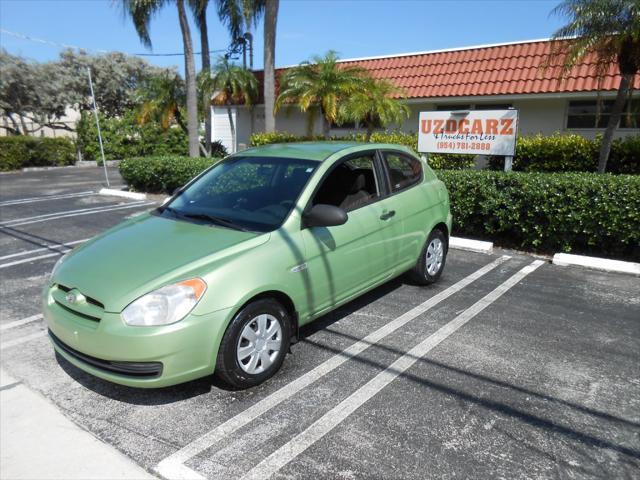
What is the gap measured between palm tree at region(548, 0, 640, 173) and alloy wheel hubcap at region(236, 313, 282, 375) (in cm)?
708

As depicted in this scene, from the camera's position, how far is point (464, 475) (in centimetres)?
263

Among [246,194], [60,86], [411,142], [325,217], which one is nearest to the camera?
[325,217]

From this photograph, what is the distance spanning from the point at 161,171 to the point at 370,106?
5559mm

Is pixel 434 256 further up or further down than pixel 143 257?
further down

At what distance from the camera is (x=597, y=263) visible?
21.3 feet

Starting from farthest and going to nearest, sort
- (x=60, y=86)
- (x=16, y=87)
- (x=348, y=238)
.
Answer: (x=60, y=86) → (x=16, y=87) → (x=348, y=238)

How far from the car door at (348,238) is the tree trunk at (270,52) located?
9987mm

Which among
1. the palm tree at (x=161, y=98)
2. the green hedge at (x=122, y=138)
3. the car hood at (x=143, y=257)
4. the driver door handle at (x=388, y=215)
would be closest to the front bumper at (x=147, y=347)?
the car hood at (x=143, y=257)

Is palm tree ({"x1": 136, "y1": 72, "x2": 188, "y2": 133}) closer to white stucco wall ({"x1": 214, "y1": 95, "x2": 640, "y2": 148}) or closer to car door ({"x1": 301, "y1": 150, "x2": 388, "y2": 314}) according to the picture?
white stucco wall ({"x1": 214, "y1": 95, "x2": 640, "y2": 148})

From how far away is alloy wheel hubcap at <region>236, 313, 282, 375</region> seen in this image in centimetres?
332

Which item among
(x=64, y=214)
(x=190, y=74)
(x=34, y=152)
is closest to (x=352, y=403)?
(x=64, y=214)

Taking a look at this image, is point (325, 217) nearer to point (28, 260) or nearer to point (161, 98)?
point (28, 260)

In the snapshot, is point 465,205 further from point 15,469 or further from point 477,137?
point 15,469

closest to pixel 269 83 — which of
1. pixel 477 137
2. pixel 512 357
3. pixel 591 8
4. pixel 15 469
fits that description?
pixel 477 137
